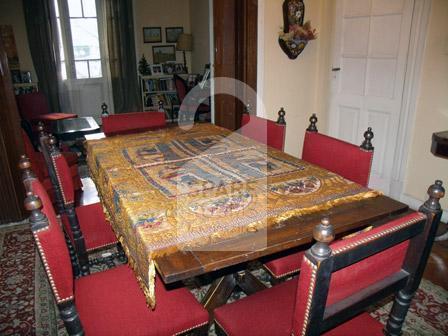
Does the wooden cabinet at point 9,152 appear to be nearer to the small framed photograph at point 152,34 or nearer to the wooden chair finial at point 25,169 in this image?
the wooden chair finial at point 25,169

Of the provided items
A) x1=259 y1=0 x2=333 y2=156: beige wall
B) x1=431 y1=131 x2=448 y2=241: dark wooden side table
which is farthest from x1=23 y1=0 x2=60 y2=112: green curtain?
x1=431 y1=131 x2=448 y2=241: dark wooden side table

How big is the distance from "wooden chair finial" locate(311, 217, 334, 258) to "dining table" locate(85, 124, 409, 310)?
0.31 m

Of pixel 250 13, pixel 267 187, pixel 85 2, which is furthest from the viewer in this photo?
Answer: pixel 85 2

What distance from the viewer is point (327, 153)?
6.20 ft

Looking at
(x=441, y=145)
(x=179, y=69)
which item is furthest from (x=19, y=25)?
(x=441, y=145)

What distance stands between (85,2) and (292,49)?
14.0ft

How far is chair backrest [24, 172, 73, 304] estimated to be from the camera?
1057 mm

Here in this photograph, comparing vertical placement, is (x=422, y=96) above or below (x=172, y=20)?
below

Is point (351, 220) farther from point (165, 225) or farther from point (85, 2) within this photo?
point (85, 2)

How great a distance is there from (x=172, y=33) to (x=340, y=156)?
19.0 ft

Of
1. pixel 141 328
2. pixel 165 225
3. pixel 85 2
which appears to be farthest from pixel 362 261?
pixel 85 2

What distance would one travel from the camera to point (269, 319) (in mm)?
1229

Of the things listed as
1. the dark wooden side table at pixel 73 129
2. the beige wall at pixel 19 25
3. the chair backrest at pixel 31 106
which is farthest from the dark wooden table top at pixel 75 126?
the beige wall at pixel 19 25

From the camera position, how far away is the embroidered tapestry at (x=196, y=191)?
1.16m
